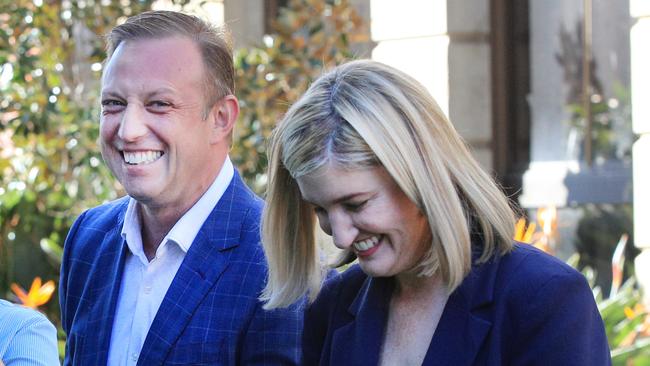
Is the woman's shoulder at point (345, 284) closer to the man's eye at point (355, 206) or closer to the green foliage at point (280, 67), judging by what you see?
the man's eye at point (355, 206)

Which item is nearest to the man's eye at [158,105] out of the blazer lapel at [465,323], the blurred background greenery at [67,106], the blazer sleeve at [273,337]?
the blazer sleeve at [273,337]

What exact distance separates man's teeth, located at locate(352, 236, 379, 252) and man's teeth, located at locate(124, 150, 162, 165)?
77 cm

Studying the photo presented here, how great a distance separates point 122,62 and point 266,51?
3.55 meters

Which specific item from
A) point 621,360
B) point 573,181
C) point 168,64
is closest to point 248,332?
point 168,64

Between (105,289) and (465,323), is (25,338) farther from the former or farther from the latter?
(465,323)

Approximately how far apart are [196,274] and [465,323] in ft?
2.79

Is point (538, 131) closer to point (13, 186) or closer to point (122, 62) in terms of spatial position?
point (13, 186)

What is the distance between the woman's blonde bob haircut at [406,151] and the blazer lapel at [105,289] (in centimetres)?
76

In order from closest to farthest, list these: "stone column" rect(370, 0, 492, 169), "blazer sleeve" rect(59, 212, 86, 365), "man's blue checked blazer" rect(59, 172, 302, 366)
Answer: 1. "man's blue checked blazer" rect(59, 172, 302, 366)
2. "blazer sleeve" rect(59, 212, 86, 365)
3. "stone column" rect(370, 0, 492, 169)

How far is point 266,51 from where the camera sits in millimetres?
6805

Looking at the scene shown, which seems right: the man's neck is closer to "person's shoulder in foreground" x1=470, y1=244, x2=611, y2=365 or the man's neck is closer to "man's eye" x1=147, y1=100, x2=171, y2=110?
"man's eye" x1=147, y1=100, x2=171, y2=110

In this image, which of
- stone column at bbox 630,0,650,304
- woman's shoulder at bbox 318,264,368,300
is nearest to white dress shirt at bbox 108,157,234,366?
woman's shoulder at bbox 318,264,368,300

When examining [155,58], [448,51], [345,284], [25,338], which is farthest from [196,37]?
[448,51]

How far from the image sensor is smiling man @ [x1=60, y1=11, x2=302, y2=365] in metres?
3.13
